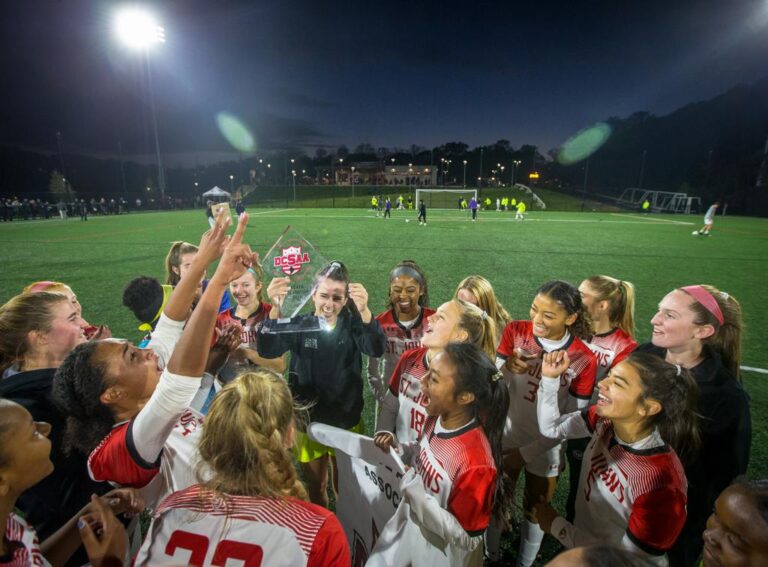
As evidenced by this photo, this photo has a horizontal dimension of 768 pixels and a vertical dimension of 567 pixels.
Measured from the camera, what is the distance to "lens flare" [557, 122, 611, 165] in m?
96.3

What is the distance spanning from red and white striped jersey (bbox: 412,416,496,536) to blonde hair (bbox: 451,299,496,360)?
0.81 meters

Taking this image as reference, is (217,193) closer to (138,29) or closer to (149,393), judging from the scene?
(138,29)

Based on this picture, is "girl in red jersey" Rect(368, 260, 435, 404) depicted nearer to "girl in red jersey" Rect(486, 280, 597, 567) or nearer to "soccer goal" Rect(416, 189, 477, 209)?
"girl in red jersey" Rect(486, 280, 597, 567)

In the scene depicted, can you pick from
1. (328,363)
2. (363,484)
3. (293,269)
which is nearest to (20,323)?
(293,269)

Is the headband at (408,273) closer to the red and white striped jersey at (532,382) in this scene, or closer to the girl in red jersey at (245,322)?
the red and white striped jersey at (532,382)

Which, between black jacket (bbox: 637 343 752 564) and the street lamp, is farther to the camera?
the street lamp

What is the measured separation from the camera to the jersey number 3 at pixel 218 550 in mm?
1246

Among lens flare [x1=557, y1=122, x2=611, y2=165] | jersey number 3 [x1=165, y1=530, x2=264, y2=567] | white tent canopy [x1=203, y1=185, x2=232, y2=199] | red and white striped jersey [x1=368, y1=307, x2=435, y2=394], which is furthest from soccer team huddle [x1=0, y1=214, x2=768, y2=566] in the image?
lens flare [x1=557, y1=122, x2=611, y2=165]

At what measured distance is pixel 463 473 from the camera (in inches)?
70.9

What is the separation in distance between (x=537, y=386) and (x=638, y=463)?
108 centimetres

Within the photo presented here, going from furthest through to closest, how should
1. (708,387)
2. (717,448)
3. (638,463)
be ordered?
(708,387)
(717,448)
(638,463)

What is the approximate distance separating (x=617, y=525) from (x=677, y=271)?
42.8 ft

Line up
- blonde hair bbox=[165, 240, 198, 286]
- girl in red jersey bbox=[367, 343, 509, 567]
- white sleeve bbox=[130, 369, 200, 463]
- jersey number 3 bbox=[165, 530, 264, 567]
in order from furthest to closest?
blonde hair bbox=[165, 240, 198, 286], girl in red jersey bbox=[367, 343, 509, 567], white sleeve bbox=[130, 369, 200, 463], jersey number 3 bbox=[165, 530, 264, 567]

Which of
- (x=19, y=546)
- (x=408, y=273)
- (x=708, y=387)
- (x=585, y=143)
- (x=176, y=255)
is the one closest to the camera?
(x=19, y=546)
